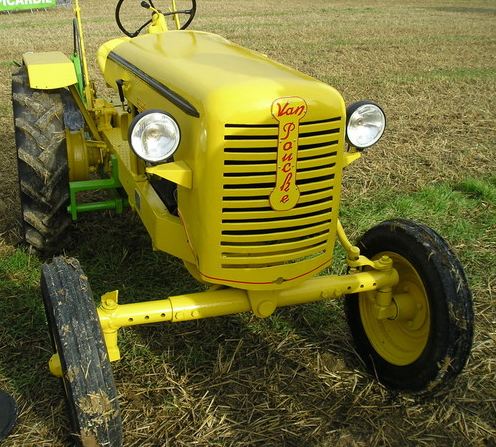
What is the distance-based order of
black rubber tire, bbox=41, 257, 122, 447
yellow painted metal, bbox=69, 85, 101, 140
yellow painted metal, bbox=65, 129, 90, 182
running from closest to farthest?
black rubber tire, bbox=41, 257, 122, 447
yellow painted metal, bbox=65, 129, 90, 182
yellow painted metal, bbox=69, 85, 101, 140

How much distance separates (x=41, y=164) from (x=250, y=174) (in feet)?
6.12

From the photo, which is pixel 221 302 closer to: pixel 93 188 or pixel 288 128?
pixel 288 128

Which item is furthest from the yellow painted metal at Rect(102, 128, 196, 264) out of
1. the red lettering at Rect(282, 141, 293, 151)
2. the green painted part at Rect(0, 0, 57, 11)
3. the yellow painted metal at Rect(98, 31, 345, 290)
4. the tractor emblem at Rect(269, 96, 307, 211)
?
the green painted part at Rect(0, 0, 57, 11)

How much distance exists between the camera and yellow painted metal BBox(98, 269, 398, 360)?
244 centimetres

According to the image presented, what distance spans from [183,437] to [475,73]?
908cm

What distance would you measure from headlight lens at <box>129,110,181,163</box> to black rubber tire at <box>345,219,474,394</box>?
118 cm

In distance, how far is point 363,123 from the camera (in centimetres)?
269

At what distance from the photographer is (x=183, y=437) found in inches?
104

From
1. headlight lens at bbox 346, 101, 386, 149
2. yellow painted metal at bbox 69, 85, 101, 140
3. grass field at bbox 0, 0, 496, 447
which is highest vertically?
headlight lens at bbox 346, 101, 386, 149

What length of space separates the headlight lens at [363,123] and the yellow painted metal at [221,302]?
2.02ft

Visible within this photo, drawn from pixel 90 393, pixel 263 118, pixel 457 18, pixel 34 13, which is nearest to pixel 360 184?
pixel 263 118

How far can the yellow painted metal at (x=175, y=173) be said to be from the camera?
94.9 inches

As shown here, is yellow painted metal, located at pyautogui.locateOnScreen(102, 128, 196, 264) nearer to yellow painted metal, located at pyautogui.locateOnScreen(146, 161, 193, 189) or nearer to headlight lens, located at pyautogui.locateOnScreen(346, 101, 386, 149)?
yellow painted metal, located at pyautogui.locateOnScreen(146, 161, 193, 189)

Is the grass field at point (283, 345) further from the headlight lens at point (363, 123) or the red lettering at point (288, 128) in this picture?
the red lettering at point (288, 128)
